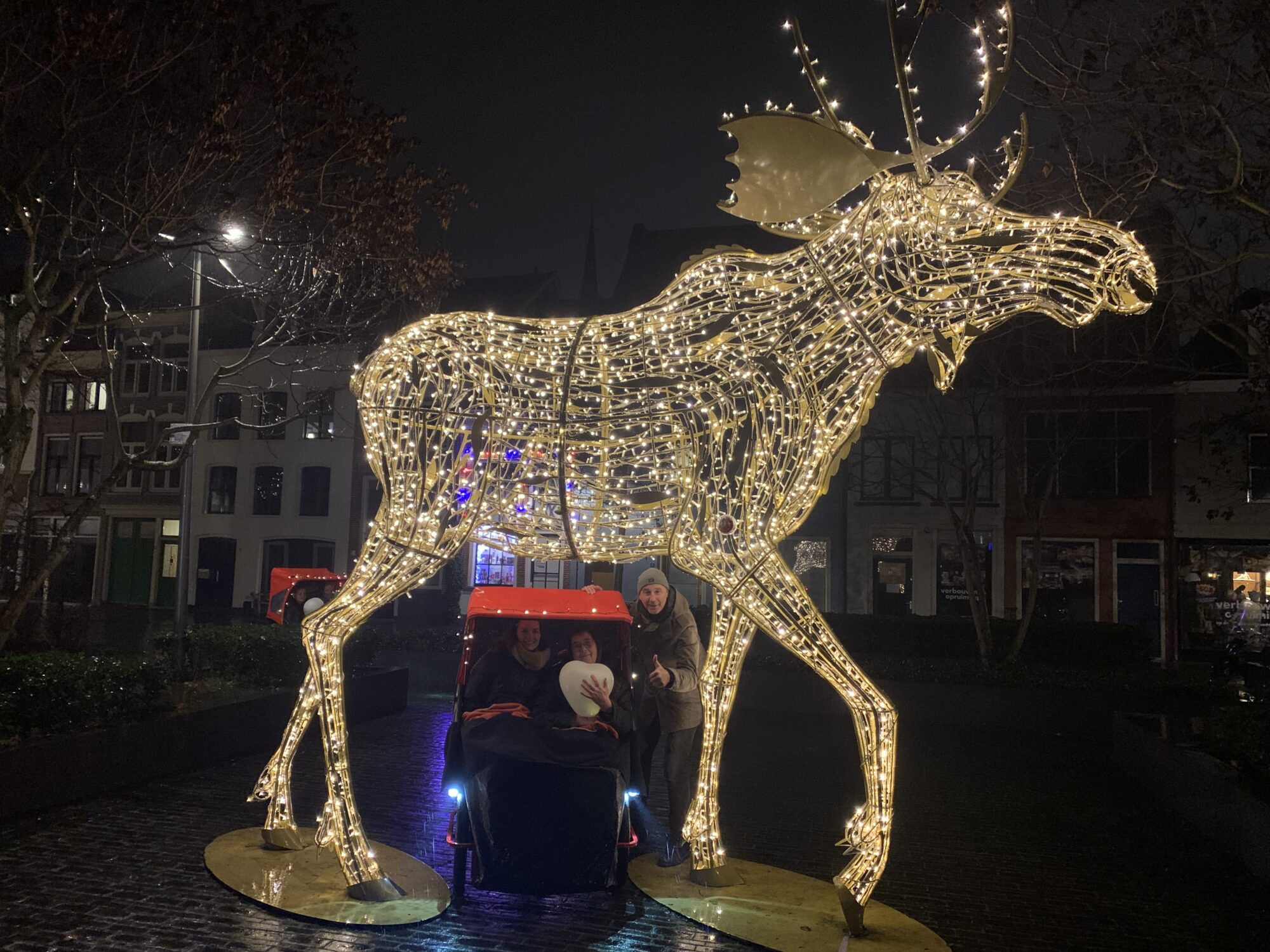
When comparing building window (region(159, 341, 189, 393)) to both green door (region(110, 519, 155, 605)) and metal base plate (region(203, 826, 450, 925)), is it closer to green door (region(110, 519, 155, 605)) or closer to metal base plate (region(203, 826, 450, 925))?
green door (region(110, 519, 155, 605))

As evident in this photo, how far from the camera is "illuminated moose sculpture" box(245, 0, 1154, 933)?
4.14 metres

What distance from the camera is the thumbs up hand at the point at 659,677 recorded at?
5.08 m

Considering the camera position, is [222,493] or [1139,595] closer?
[1139,595]

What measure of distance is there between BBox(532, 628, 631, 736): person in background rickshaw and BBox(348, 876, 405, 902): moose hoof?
114cm

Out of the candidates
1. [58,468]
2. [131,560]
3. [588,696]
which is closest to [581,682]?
[588,696]

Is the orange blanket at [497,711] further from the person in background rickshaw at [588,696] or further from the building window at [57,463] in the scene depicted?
the building window at [57,463]

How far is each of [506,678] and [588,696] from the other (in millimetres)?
688

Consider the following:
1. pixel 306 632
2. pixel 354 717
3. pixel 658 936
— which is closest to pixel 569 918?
pixel 658 936

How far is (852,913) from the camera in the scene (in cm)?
422

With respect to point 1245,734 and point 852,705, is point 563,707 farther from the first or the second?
point 1245,734

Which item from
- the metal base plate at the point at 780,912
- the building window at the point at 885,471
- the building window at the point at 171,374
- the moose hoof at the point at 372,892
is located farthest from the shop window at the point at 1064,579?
the building window at the point at 171,374

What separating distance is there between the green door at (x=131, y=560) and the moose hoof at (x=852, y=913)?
25.0 meters

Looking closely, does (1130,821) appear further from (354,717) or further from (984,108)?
(354,717)

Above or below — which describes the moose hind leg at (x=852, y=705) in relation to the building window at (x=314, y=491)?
below
